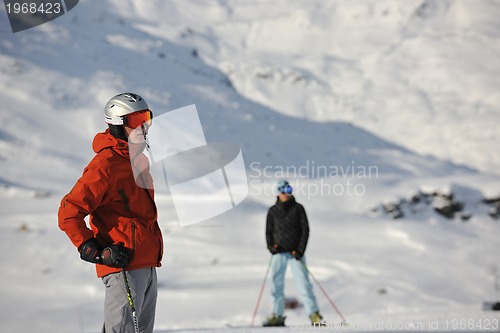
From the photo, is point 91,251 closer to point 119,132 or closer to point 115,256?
point 115,256

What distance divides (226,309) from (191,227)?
5653mm

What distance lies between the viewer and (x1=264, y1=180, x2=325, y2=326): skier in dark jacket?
7.05m

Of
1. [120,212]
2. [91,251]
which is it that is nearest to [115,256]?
[91,251]

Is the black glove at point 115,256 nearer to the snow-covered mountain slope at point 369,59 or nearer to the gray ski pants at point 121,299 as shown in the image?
the gray ski pants at point 121,299

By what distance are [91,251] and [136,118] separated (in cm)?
87

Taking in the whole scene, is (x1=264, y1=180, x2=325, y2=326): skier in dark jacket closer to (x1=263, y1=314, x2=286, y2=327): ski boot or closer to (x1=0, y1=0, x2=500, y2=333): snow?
(x1=263, y1=314, x2=286, y2=327): ski boot

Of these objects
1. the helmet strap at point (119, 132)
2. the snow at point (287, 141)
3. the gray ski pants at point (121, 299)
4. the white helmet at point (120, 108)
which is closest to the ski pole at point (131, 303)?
the gray ski pants at point (121, 299)

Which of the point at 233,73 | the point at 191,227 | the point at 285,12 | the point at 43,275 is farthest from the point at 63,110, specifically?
the point at 285,12

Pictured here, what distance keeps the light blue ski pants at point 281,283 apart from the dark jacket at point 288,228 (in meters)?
0.15

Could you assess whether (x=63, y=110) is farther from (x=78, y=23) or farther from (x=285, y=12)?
(x=285, y=12)

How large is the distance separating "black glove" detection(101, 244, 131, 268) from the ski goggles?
2.48 feet

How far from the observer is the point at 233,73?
47.1 m

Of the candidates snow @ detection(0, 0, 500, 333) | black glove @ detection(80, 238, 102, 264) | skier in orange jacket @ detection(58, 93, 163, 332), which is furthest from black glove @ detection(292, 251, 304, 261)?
black glove @ detection(80, 238, 102, 264)

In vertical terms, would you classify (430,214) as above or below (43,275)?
above
